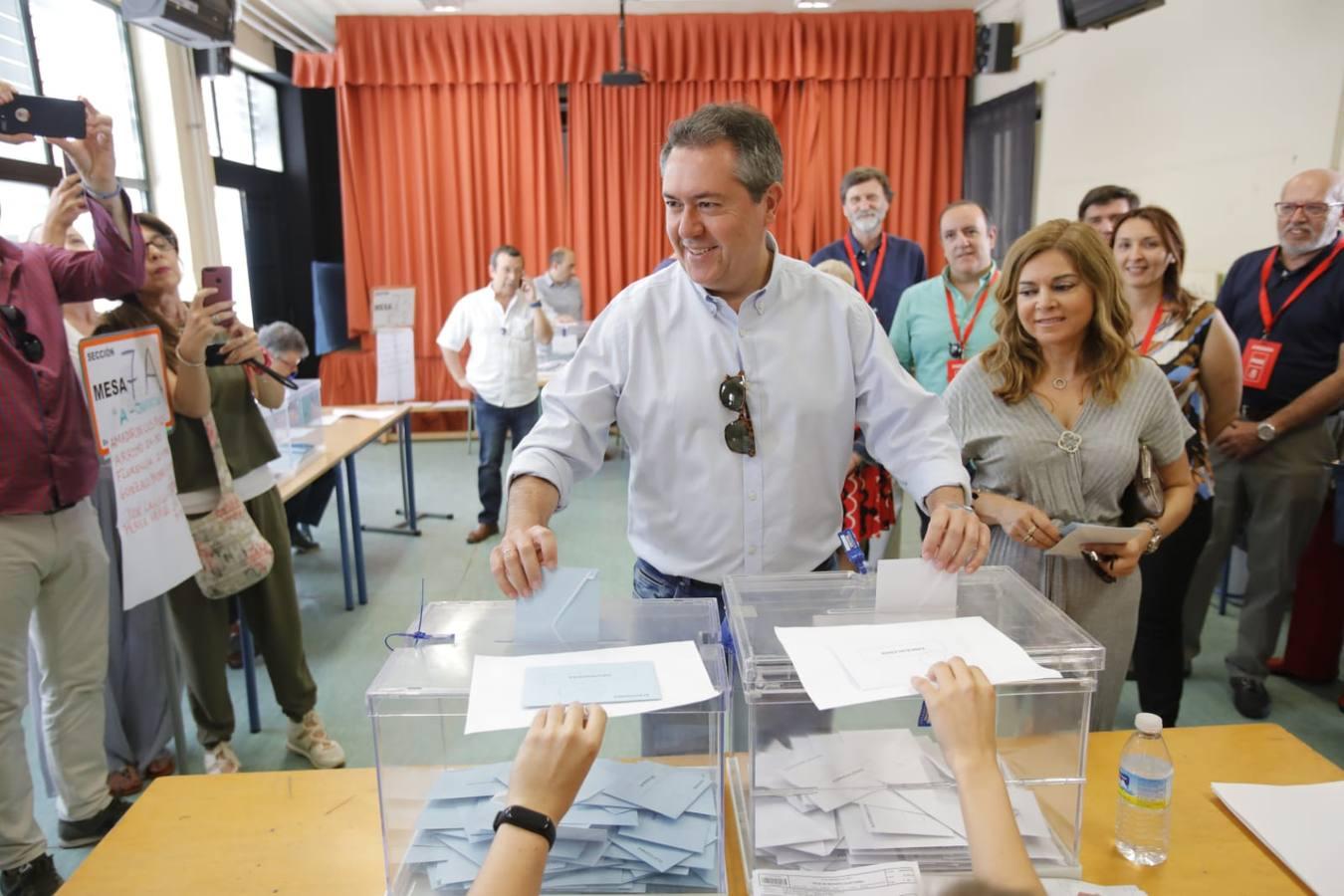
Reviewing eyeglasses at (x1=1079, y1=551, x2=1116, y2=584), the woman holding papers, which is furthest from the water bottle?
the woman holding papers

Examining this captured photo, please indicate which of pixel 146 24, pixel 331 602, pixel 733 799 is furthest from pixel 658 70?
pixel 733 799

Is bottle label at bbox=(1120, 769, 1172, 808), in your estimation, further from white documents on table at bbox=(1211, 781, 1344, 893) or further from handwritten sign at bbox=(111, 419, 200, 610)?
handwritten sign at bbox=(111, 419, 200, 610)

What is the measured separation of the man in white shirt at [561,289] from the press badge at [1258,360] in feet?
14.6

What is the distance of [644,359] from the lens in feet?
4.83

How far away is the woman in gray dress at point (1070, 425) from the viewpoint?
68.7 inches

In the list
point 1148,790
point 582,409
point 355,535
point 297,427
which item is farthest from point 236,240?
point 1148,790

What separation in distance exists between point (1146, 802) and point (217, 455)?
2.18 metres

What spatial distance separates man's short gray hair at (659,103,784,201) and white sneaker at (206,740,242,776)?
2.06 meters

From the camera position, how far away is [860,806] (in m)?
1.02

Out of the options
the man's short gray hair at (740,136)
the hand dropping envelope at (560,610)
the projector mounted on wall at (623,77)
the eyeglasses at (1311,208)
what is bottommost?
the hand dropping envelope at (560,610)

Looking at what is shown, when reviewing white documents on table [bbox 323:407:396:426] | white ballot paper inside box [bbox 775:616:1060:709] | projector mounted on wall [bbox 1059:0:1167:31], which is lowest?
white documents on table [bbox 323:407:396:426]

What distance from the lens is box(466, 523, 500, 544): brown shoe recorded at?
460 cm

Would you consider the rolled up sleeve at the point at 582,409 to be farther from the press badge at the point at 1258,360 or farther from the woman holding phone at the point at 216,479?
the press badge at the point at 1258,360

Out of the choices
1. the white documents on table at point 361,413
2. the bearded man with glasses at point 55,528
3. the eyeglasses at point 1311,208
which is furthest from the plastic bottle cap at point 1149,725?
the white documents on table at point 361,413
